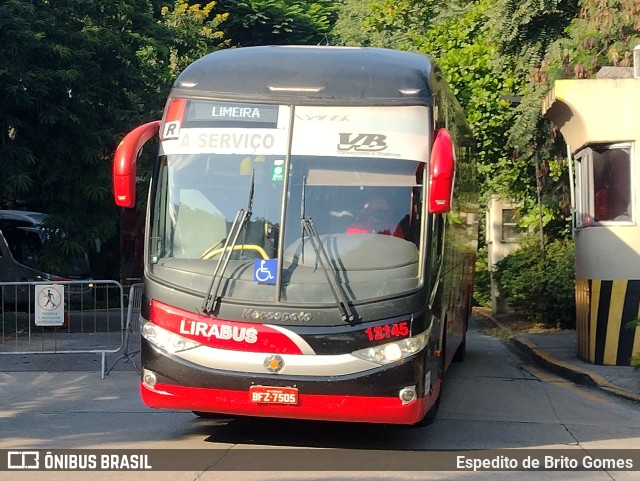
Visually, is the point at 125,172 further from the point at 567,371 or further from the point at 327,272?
the point at 567,371

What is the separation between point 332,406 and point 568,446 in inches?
90.5

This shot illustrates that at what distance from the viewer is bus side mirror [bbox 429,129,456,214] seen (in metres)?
7.70

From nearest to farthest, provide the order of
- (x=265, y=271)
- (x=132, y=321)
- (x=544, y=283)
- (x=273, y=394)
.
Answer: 1. (x=273, y=394)
2. (x=265, y=271)
3. (x=132, y=321)
4. (x=544, y=283)

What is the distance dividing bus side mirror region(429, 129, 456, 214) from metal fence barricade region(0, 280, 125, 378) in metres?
6.34

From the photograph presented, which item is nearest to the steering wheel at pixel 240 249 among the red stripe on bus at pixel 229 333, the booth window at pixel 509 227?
the red stripe on bus at pixel 229 333

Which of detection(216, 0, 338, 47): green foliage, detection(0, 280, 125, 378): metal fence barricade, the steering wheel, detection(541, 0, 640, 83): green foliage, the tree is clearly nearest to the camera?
the steering wheel

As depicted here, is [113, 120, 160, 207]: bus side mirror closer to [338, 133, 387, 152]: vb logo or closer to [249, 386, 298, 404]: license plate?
[338, 133, 387, 152]: vb logo

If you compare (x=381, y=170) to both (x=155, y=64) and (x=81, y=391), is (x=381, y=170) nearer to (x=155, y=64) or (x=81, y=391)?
(x=81, y=391)

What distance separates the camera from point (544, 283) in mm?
19578

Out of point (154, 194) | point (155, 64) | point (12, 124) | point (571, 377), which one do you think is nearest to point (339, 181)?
point (154, 194)

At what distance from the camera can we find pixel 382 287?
25.3 ft

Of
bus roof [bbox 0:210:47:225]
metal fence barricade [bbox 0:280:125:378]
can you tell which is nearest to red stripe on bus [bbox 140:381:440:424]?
metal fence barricade [bbox 0:280:125:378]

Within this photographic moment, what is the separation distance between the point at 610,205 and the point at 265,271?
7567 mm

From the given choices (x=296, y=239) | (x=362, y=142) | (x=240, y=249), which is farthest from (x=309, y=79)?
(x=240, y=249)
